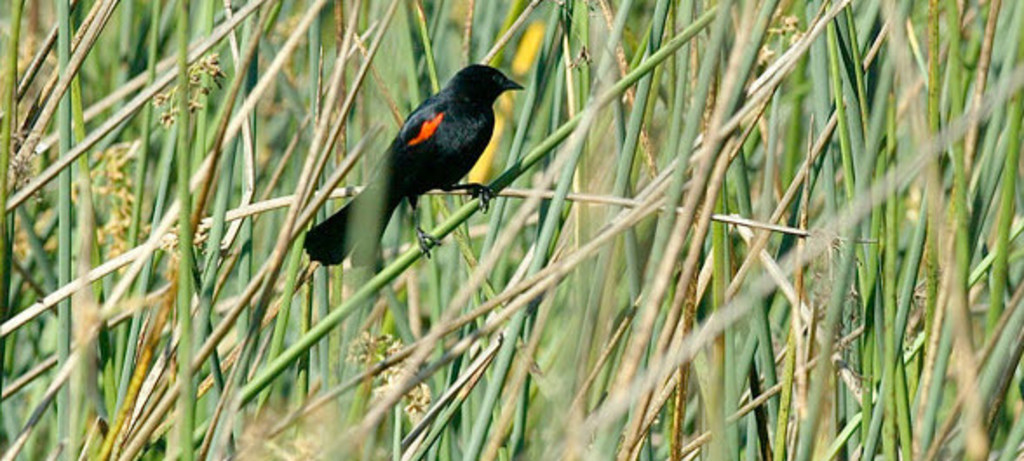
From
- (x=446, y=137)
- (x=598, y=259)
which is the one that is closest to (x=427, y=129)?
(x=446, y=137)

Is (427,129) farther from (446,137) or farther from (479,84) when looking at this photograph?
(479,84)

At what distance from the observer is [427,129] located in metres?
2.69

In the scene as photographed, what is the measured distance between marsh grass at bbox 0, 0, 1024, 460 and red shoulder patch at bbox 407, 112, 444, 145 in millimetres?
118

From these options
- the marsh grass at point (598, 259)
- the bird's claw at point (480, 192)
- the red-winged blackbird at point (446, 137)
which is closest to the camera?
the marsh grass at point (598, 259)

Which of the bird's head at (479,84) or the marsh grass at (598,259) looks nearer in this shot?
the marsh grass at (598,259)

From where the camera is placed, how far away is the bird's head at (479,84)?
8.81 feet

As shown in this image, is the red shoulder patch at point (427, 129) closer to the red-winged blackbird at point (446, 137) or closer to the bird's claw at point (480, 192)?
the red-winged blackbird at point (446, 137)

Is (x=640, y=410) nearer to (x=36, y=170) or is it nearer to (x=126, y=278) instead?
(x=126, y=278)

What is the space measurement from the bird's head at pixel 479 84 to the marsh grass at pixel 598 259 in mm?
78

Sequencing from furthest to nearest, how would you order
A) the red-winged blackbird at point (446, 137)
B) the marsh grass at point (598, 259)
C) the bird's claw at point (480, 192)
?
the red-winged blackbird at point (446, 137) → the bird's claw at point (480, 192) → the marsh grass at point (598, 259)

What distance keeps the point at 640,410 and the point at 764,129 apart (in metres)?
1.19

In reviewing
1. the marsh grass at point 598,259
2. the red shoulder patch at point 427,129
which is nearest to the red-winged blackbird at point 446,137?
the red shoulder patch at point 427,129

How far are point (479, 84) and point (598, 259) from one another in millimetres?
1299

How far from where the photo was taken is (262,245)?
9.00 ft
